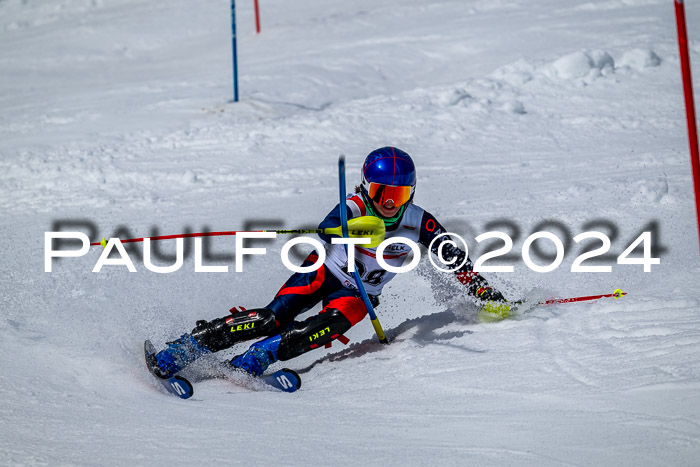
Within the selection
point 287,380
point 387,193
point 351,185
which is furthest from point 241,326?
point 351,185

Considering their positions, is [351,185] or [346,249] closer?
[346,249]

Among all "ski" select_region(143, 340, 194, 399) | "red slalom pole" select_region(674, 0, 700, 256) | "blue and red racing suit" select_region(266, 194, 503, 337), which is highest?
"red slalom pole" select_region(674, 0, 700, 256)

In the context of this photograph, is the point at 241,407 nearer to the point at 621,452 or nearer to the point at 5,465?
the point at 5,465

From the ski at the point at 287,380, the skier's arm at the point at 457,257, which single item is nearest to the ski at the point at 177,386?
the ski at the point at 287,380

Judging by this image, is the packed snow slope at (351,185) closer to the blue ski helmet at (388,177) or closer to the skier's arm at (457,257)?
the skier's arm at (457,257)

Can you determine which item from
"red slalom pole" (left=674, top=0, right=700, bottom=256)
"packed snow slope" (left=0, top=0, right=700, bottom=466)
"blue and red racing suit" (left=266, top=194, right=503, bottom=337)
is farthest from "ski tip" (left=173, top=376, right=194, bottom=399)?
"red slalom pole" (left=674, top=0, right=700, bottom=256)

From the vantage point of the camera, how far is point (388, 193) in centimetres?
468

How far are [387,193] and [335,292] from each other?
0.73m

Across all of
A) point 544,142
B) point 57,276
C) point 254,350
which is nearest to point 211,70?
point 544,142

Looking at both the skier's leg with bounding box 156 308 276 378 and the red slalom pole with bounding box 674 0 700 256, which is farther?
the skier's leg with bounding box 156 308 276 378

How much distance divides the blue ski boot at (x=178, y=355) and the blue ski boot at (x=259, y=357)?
25cm

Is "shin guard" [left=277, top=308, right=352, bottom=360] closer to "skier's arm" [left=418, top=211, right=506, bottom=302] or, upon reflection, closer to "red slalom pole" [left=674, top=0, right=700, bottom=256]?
"skier's arm" [left=418, top=211, right=506, bottom=302]

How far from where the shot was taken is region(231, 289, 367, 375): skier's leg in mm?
4340

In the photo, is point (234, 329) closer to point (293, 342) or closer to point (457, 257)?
point (293, 342)
